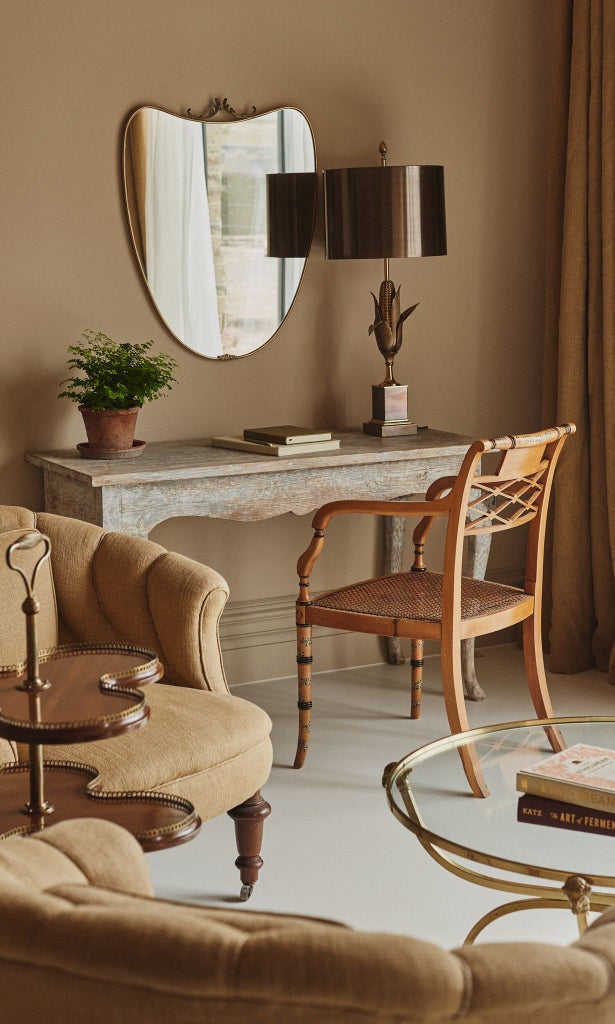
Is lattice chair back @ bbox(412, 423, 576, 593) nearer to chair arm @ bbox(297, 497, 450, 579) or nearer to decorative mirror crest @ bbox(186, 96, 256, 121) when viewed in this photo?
chair arm @ bbox(297, 497, 450, 579)

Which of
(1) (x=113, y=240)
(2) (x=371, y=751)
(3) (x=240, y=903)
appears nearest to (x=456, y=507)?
(2) (x=371, y=751)

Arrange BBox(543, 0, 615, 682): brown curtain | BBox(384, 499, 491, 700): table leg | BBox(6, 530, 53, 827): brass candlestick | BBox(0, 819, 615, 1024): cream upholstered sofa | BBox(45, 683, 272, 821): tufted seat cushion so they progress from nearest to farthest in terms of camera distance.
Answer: BBox(0, 819, 615, 1024): cream upholstered sofa
BBox(6, 530, 53, 827): brass candlestick
BBox(45, 683, 272, 821): tufted seat cushion
BBox(384, 499, 491, 700): table leg
BBox(543, 0, 615, 682): brown curtain

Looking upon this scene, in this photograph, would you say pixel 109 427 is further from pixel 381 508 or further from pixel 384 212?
pixel 384 212

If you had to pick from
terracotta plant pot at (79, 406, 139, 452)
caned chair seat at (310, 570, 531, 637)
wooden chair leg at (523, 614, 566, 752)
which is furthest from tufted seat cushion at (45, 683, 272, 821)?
wooden chair leg at (523, 614, 566, 752)

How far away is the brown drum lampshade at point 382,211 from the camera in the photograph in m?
3.25

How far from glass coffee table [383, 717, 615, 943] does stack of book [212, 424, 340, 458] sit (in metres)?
1.24

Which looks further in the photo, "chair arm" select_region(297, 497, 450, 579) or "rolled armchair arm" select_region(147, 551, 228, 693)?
"chair arm" select_region(297, 497, 450, 579)

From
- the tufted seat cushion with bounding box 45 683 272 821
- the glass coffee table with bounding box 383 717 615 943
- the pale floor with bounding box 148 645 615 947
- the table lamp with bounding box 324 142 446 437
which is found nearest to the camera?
the glass coffee table with bounding box 383 717 615 943

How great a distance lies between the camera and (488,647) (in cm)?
412

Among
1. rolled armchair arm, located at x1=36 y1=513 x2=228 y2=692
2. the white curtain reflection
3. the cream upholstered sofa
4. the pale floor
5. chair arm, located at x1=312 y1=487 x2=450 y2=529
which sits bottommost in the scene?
the pale floor

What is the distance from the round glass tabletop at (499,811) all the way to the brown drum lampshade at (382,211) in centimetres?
163

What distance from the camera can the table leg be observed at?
3459 millimetres

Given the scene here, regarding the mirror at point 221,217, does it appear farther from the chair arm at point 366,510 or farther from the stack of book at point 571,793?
the stack of book at point 571,793

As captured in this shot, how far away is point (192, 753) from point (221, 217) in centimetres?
188
